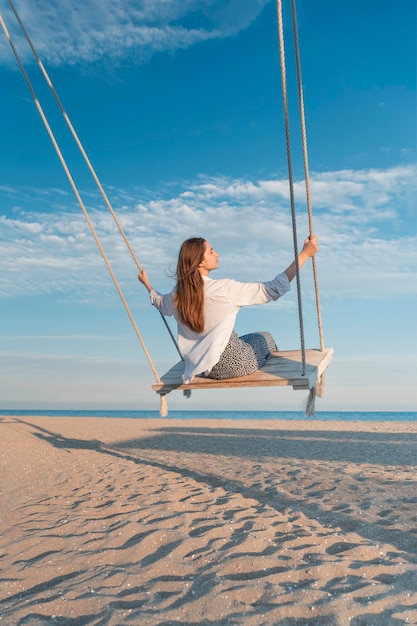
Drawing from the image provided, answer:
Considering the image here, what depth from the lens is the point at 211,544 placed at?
3.36 m

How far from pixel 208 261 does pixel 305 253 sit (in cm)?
69

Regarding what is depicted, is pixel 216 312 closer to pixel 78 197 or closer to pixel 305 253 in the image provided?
pixel 305 253

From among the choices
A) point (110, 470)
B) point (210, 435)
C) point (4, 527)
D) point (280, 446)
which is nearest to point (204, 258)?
point (4, 527)

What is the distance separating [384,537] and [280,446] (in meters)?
6.03

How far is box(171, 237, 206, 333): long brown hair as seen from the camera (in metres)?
3.99

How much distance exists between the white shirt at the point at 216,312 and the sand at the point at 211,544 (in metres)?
1.13

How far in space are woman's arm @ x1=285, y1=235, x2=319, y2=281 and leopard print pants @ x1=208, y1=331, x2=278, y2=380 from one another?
2.42 feet

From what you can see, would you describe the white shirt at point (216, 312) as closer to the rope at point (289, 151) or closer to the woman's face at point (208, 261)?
the woman's face at point (208, 261)

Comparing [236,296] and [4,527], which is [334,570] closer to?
[236,296]

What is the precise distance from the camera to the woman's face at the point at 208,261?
400 cm

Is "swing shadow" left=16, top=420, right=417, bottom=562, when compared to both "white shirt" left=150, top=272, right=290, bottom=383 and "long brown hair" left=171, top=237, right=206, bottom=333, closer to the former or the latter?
"white shirt" left=150, top=272, right=290, bottom=383

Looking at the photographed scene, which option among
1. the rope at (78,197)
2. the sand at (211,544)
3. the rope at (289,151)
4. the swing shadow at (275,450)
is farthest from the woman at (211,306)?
the swing shadow at (275,450)

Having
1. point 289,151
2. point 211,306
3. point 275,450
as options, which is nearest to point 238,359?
point 211,306

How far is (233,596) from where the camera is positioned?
104 inches
